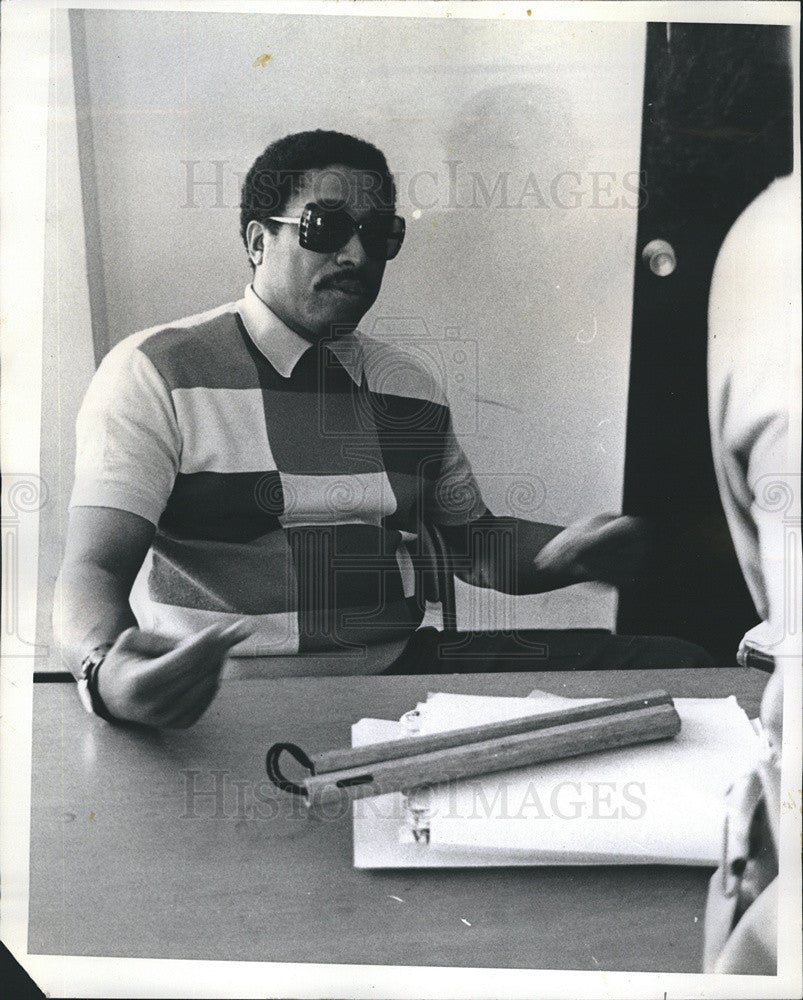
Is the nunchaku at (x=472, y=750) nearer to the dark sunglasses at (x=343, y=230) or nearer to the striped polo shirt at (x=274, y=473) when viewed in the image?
the striped polo shirt at (x=274, y=473)

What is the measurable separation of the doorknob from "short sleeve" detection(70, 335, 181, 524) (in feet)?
1.58

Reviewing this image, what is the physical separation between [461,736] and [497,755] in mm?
38

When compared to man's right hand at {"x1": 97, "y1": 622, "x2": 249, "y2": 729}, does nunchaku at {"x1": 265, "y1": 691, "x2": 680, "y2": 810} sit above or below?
below

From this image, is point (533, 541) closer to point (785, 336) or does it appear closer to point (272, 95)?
point (785, 336)

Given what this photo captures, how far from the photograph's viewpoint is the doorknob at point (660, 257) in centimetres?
98

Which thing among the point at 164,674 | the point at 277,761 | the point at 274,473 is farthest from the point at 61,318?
the point at 277,761

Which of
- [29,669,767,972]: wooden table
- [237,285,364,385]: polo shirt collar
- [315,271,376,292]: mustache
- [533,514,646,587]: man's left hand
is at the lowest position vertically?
[29,669,767,972]: wooden table

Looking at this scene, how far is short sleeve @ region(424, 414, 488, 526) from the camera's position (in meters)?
0.98

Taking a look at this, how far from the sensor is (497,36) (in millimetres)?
980

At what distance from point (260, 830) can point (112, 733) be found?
171 mm

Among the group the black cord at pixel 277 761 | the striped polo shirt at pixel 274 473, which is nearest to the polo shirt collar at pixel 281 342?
the striped polo shirt at pixel 274 473

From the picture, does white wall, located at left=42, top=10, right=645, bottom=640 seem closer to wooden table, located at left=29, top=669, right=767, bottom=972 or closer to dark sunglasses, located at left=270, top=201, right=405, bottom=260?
dark sunglasses, located at left=270, top=201, right=405, bottom=260

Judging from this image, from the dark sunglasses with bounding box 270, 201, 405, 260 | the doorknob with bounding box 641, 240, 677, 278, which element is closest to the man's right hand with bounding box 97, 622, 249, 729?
the dark sunglasses with bounding box 270, 201, 405, 260

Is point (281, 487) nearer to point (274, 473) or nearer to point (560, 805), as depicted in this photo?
point (274, 473)
